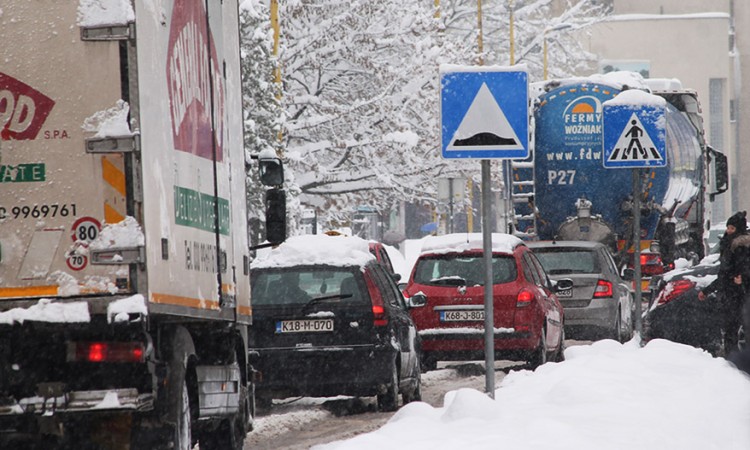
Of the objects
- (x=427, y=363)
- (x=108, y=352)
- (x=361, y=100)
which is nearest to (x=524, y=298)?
(x=427, y=363)

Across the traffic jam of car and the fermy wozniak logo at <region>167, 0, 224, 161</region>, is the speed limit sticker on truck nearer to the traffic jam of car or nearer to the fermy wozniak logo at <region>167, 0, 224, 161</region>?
the fermy wozniak logo at <region>167, 0, 224, 161</region>

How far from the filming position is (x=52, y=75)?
768 cm

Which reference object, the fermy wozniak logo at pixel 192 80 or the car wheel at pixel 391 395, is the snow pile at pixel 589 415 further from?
the fermy wozniak logo at pixel 192 80

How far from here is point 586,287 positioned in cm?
2153

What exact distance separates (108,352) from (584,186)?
61.8ft

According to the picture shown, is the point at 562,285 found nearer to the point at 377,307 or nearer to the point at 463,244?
the point at 463,244

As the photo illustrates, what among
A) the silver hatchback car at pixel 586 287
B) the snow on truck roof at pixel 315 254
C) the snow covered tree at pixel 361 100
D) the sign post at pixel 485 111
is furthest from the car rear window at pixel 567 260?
the snow covered tree at pixel 361 100

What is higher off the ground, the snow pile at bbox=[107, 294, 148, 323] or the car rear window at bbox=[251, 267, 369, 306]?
the snow pile at bbox=[107, 294, 148, 323]

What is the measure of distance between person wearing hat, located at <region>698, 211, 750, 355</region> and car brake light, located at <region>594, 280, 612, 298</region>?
14.0 ft

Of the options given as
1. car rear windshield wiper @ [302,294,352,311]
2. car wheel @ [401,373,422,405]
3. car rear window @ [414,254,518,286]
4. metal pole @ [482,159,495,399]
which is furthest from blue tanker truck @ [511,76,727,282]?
metal pole @ [482,159,495,399]

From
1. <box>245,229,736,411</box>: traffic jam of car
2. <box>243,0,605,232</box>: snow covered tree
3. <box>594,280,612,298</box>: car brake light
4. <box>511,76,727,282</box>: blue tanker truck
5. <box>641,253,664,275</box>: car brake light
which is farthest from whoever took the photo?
<box>243,0,605,232</box>: snow covered tree

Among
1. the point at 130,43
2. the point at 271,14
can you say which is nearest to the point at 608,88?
the point at 271,14

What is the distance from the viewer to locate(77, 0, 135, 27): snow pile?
300 inches

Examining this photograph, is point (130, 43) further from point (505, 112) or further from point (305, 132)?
point (305, 132)
